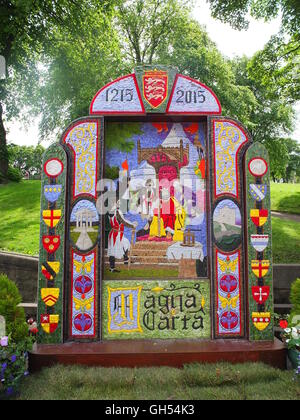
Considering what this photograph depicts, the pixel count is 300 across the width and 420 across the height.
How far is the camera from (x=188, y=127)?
19.0ft

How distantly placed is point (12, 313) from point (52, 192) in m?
1.87

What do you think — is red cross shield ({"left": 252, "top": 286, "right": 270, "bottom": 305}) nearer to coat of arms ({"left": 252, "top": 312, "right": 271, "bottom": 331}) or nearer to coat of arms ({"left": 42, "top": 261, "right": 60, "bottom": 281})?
coat of arms ({"left": 252, "top": 312, "right": 271, "bottom": 331})

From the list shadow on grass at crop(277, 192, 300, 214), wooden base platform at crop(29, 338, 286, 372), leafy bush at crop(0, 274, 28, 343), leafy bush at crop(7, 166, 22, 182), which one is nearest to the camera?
wooden base platform at crop(29, 338, 286, 372)

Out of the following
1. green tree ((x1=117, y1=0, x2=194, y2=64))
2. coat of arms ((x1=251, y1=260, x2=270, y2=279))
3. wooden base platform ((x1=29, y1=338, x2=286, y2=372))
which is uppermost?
green tree ((x1=117, y1=0, x2=194, y2=64))

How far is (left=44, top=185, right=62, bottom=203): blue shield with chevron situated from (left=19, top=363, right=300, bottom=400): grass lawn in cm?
241

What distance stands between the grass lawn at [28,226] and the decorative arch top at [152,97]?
268cm

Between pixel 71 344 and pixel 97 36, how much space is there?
13370 mm

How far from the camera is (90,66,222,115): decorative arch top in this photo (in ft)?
18.2

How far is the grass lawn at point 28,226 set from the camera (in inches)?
364

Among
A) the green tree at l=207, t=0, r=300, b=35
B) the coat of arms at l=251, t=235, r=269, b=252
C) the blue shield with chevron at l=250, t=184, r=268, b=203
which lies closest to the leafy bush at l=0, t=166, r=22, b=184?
the green tree at l=207, t=0, r=300, b=35

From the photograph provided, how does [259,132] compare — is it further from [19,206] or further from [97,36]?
[19,206]

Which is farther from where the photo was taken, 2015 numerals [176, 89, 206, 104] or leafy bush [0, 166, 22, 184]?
leafy bush [0, 166, 22, 184]

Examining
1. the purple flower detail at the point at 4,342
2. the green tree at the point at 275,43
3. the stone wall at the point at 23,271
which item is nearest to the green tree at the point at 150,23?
the green tree at the point at 275,43

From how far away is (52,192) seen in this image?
210 inches
